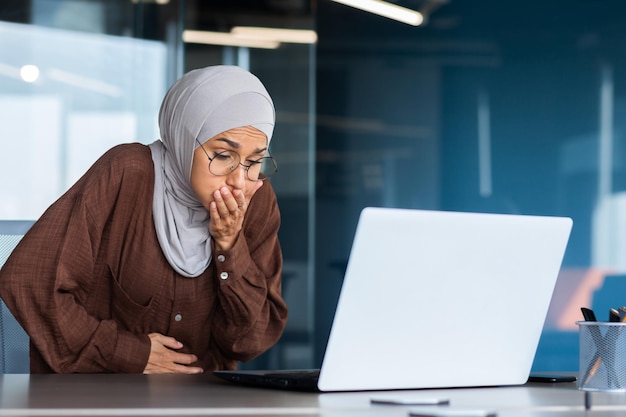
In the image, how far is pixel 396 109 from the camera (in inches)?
150

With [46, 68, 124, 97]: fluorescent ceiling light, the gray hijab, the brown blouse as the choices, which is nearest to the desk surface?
the brown blouse

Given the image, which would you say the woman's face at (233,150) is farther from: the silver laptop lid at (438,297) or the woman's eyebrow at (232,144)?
→ the silver laptop lid at (438,297)

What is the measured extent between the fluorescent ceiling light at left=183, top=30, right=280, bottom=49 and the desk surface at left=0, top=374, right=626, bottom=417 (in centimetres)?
252

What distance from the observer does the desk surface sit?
1.09 meters

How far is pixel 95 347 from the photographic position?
174cm

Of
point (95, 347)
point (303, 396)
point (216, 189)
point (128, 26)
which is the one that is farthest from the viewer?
point (128, 26)

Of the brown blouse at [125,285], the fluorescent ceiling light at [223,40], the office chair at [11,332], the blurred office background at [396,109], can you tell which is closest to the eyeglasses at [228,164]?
the brown blouse at [125,285]

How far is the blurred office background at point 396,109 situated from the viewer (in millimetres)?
3697

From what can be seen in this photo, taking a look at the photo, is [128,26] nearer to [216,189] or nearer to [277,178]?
[277,178]

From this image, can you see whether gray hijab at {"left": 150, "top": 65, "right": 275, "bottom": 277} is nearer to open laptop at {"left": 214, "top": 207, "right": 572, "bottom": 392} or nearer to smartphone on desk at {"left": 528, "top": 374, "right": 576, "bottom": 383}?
open laptop at {"left": 214, "top": 207, "right": 572, "bottom": 392}

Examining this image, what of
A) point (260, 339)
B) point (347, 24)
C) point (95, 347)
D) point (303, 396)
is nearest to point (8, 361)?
point (95, 347)

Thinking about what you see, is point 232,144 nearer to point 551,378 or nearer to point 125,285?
point 125,285

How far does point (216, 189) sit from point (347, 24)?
2087mm

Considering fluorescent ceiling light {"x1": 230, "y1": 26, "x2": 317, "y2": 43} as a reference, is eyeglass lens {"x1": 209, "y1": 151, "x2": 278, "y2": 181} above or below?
below
